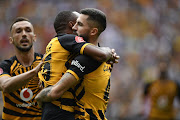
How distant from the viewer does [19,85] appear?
456cm

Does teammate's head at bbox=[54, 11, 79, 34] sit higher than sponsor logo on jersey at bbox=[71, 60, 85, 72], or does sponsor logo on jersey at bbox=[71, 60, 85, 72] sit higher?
teammate's head at bbox=[54, 11, 79, 34]

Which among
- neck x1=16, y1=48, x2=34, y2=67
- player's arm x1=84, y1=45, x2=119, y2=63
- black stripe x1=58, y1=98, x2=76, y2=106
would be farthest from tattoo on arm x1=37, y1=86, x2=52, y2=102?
neck x1=16, y1=48, x2=34, y2=67

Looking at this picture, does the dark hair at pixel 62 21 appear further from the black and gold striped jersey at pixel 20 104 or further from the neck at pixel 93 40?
the black and gold striped jersey at pixel 20 104

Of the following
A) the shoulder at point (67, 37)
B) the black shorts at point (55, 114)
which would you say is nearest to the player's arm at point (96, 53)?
the shoulder at point (67, 37)

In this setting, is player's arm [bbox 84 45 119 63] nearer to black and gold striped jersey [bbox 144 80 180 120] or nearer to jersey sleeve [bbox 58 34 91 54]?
jersey sleeve [bbox 58 34 91 54]

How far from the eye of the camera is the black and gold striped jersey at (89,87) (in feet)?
12.3

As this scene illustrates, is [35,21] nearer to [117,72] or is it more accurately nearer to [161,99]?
[117,72]

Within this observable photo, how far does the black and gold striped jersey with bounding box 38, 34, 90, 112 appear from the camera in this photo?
12.4 feet

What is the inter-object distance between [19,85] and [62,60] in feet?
3.33

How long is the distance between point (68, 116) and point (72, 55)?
719mm

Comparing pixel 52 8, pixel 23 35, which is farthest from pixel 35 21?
pixel 23 35

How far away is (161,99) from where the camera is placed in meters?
10.2

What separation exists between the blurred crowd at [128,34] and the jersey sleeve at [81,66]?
8077 millimetres

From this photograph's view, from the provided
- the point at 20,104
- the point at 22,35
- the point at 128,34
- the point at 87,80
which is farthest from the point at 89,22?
the point at 128,34
